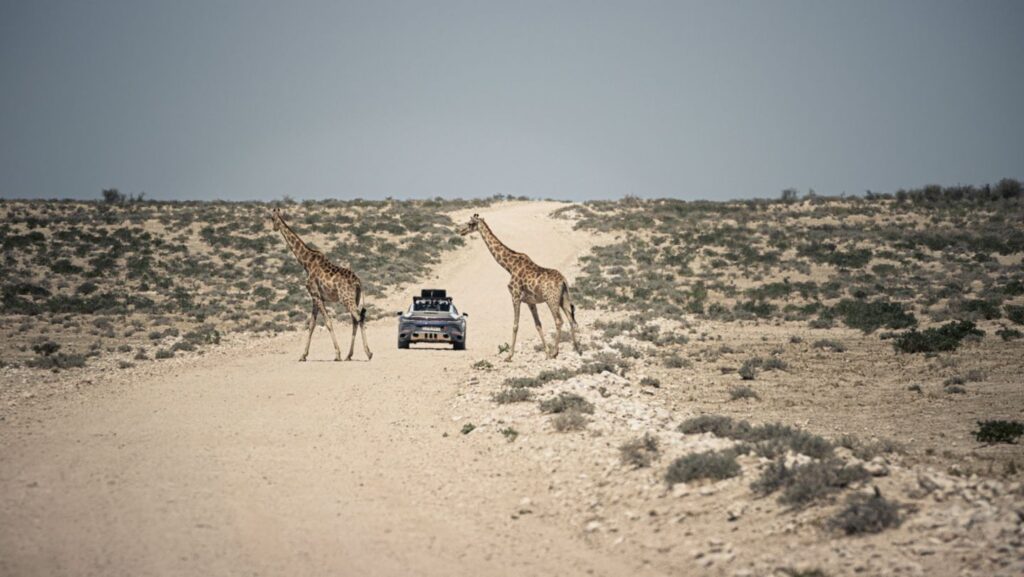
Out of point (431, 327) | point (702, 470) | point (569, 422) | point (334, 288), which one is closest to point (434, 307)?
point (431, 327)

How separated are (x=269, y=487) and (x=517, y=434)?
14.0 feet

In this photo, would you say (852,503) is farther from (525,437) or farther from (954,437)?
(954,437)

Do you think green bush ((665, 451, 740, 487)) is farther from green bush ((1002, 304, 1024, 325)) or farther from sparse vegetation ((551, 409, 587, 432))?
green bush ((1002, 304, 1024, 325))

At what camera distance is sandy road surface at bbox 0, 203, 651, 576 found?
904 centimetres

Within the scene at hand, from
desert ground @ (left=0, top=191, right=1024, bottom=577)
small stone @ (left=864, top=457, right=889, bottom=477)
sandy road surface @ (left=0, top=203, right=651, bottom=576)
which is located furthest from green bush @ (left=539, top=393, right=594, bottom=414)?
small stone @ (left=864, top=457, right=889, bottom=477)

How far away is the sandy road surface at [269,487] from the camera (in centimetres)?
904

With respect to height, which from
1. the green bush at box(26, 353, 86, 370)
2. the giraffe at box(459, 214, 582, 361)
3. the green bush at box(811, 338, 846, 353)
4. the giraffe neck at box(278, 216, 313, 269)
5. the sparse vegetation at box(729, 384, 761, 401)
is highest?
the giraffe neck at box(278, 216, 313, 269)

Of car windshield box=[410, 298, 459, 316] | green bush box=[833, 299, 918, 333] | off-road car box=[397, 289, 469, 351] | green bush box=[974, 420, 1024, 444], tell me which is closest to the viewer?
green bush box=[974, 420, 1024, 444]

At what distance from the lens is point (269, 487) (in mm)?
11422

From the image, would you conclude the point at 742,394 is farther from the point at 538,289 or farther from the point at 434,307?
the point at 434,307

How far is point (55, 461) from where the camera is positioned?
40.8 ft

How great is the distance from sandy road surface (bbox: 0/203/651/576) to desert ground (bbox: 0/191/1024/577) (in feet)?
0.16

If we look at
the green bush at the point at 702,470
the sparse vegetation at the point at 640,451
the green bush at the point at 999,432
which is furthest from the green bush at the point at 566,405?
the green bush at the point at 999,432

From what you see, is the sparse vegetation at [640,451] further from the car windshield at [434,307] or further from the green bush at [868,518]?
the car windshield at [434,307]
